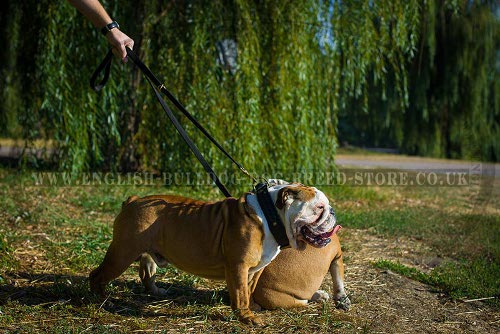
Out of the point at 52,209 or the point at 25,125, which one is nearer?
the point at 52,209

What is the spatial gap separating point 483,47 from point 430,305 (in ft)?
36.1

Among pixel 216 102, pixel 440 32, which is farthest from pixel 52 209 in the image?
pixel 440 32

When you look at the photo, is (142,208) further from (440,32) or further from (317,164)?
(440,32)

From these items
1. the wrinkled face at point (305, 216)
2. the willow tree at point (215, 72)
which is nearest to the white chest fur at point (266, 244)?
the wrinkled face at point (305, 216)

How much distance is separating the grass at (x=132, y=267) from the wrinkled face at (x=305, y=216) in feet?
1.78

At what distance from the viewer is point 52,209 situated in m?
5.96

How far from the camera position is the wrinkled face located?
298 centimetres

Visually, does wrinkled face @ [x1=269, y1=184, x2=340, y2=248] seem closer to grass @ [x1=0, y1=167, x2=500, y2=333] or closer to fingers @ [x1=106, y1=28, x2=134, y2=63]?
grass @ [x1=0, y1=167, x2=500, y2=333]

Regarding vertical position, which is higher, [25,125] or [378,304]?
[25,125]

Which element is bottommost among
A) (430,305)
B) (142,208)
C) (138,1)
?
(430,305)

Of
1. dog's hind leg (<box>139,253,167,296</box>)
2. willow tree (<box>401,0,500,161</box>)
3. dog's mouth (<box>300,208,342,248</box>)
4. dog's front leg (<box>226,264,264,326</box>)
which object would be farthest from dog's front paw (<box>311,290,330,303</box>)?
willow tree (<box>401,0,500,161</box>)

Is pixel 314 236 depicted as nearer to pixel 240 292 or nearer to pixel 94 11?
pixel 240 292

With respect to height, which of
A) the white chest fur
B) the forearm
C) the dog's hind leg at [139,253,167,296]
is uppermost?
the forearm

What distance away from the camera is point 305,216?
9.80 ft
